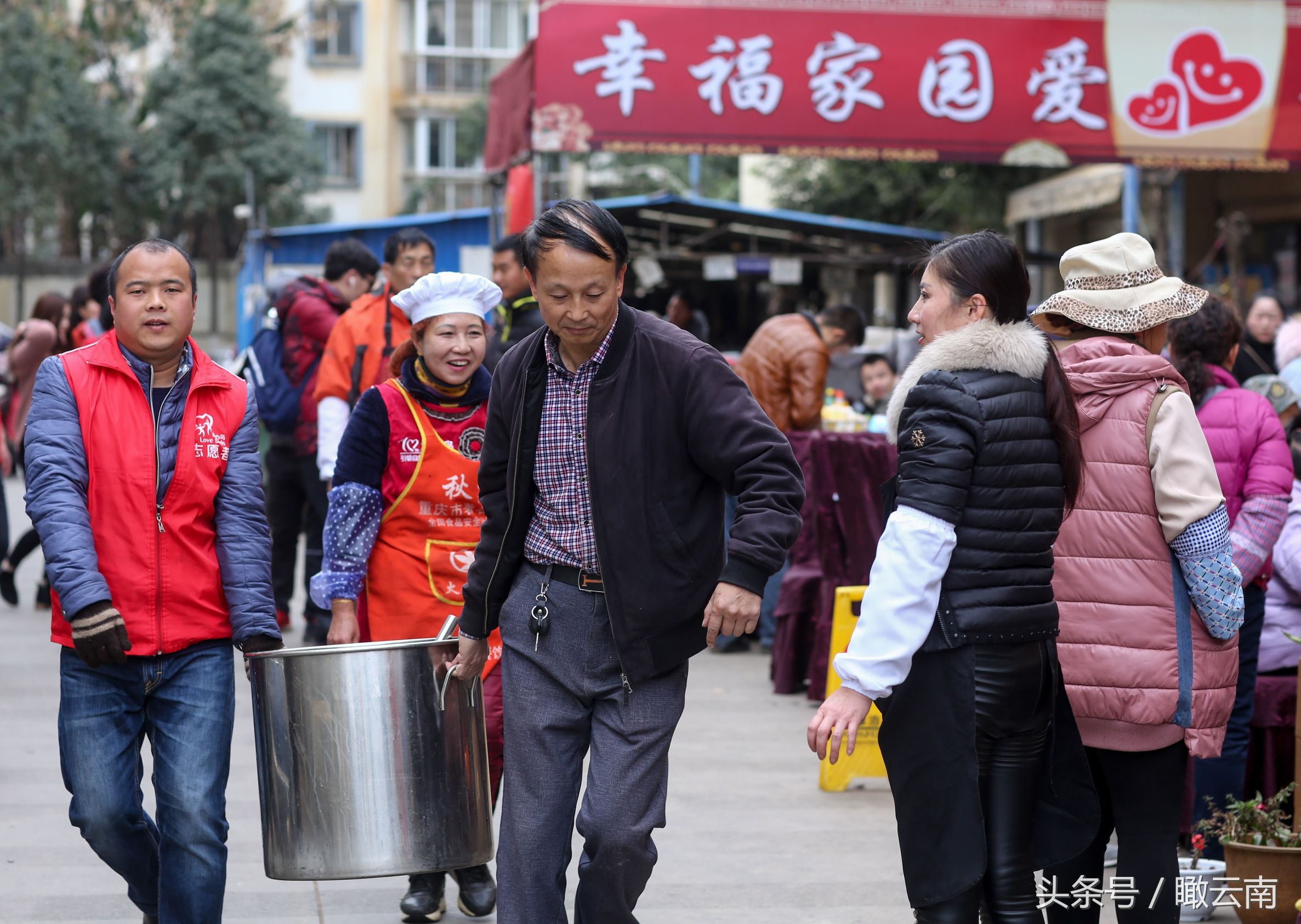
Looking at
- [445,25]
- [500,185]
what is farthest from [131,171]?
[500,185]

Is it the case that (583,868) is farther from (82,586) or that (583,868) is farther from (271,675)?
(82,586)

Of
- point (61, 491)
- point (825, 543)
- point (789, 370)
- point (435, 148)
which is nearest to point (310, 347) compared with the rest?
point (789, 370)

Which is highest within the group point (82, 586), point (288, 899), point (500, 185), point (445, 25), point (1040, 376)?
point (445, 25)

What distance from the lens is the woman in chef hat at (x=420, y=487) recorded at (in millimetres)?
4406

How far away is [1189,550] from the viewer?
366 cm

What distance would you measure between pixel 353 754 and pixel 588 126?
276 inches

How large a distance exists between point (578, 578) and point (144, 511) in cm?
106

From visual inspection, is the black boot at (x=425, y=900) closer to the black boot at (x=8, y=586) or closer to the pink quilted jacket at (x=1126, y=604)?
the pink quilted jacket at (x=1126, y=604)

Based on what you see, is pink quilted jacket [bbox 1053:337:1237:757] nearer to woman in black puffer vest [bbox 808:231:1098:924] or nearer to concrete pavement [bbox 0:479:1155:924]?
woman in black puffer vest [bbox 808:231:1098:924]

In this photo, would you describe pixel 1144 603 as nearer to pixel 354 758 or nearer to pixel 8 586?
pixel 354 758

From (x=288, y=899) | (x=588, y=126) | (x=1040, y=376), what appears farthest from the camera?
(x=588, y=126)

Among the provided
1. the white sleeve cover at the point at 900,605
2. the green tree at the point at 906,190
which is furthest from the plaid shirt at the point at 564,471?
the green tree at the point at 906,190

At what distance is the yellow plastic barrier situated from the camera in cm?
615

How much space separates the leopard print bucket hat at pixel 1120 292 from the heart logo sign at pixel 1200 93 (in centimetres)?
728
